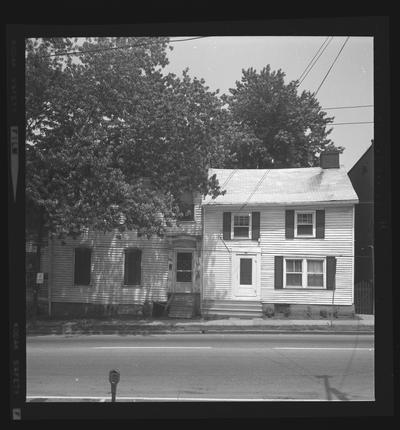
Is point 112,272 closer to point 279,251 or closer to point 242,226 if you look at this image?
point 242,226

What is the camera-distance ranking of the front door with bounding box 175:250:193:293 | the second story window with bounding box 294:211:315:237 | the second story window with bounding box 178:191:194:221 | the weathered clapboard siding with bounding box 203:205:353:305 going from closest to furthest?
the weathered clapboard siding with bounding box 203:205:353:305
the second story window with bounding box 294:211:315:237
the front door with bounding box 175:250:193:293
the second story window with bounding box 178:191:194:221

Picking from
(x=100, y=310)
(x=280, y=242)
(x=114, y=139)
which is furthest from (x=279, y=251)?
(x=114, y=139)

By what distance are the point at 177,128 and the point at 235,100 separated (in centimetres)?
223

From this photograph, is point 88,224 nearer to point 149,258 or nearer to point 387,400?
point 149,258

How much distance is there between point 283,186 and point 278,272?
1232 millimetres

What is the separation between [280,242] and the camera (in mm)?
5574

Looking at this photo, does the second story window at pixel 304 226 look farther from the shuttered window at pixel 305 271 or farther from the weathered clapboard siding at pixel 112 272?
the weathered clapboard siding at pixel 112 272

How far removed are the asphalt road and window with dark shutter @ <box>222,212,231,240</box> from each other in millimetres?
1541

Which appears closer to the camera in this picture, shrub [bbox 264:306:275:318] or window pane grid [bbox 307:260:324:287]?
window pane grid [bbox 307:260:324:287]

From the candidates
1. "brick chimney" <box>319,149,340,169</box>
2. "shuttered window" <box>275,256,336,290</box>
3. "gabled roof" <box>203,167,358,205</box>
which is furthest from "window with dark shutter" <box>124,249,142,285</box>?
"brick chimney" <box>319,149,340,169</box>

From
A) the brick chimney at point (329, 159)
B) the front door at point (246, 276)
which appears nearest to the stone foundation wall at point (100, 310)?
the front door at point (246, 276)

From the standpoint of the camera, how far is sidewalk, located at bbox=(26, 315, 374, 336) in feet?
18.3

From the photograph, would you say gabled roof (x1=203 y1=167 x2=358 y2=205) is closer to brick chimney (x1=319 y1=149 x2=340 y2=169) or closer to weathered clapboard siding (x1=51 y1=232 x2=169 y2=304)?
brick chimney (x1=319 y1=149 x2=340 y2=169)
